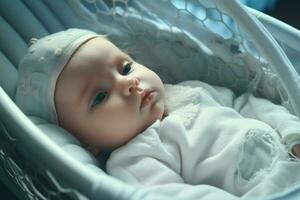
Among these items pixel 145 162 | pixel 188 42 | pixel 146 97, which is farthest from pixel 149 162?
pixel 188 42

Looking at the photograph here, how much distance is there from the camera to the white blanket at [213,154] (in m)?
0.72

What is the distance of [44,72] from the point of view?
810 millimetres

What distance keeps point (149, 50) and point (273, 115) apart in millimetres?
273

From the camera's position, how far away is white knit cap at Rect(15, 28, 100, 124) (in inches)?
31.9

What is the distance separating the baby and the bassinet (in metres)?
0.03

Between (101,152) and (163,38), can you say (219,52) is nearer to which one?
(163,38)

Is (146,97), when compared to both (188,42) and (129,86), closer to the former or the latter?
(129,86)

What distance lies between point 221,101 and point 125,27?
0.76 ft

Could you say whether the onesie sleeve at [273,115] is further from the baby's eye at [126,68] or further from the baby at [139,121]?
the baby's eye at [126,68]

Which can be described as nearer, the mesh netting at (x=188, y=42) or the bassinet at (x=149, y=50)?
the bassinet at (x=149, y=50)

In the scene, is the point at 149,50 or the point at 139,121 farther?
the point at 149,50

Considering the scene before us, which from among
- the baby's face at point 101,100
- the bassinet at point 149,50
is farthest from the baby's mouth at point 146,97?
the bassinet at point 149,50

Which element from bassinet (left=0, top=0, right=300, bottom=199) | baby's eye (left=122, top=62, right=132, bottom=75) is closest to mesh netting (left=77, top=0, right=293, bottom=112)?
bassinet (left=0, top=0, right=300, bottom=199)

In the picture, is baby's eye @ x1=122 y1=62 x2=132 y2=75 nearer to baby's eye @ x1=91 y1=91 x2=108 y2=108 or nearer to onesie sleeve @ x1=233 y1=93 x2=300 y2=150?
baby's eye @ x1=91 y1=91 x2=108 y2=108
